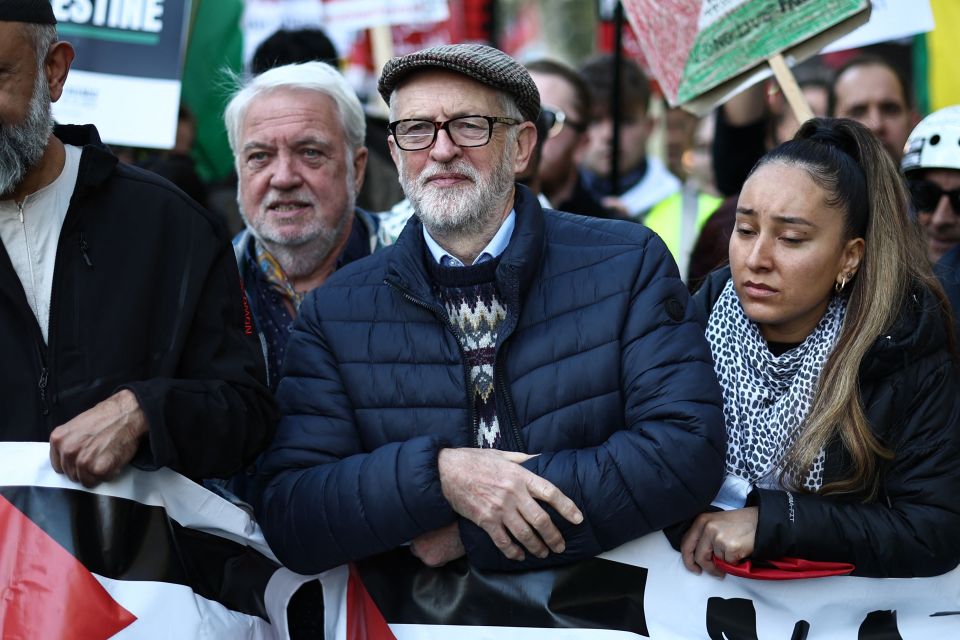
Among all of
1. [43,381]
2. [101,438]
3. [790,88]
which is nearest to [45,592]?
[101,438]

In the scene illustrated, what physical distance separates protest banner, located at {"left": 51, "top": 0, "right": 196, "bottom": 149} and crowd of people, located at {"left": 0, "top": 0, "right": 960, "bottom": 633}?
6.70 feet

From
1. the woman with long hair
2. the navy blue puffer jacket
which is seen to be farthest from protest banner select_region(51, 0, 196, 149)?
the woman with long hair

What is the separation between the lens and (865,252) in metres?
3.37

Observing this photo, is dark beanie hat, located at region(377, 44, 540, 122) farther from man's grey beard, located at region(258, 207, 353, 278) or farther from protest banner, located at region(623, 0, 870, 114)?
protest banner, located at region(623, 0, 870, 114)

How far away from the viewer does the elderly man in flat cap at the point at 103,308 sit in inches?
117

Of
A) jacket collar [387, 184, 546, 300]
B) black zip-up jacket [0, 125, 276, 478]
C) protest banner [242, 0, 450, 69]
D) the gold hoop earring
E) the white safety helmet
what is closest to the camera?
black zip-up jacket [0, 125, 276, 478]

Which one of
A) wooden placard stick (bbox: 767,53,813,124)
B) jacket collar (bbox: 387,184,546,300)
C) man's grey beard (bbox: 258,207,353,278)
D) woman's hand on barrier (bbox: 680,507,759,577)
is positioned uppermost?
wooden placard stick (bbox: 767,53,813,124)

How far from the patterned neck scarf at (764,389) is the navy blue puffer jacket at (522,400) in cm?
24

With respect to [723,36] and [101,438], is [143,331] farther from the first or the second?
[723,36]

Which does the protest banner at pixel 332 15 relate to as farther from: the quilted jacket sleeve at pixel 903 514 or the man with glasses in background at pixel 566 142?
the quilted jacket sleeve at pixel 903 514

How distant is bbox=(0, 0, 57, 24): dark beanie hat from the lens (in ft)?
9.94

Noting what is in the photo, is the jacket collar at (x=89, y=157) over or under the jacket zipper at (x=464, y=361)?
over

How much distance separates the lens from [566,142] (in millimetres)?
6293

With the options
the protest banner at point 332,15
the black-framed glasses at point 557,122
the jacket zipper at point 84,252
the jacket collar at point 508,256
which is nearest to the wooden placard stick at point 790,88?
the black-framed glasses at point 557,122
